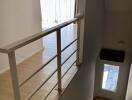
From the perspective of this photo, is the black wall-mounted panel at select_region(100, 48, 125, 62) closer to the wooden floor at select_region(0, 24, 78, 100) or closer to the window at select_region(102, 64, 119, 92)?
the window at select_region(102, 64, 119, 92)

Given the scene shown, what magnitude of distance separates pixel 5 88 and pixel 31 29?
123cm

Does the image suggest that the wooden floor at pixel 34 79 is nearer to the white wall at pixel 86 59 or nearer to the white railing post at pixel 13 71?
the white wall at pixel 86 59

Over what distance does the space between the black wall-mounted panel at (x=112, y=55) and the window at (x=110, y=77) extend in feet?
1.06

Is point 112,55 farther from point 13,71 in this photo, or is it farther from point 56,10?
Answer: point 13,71

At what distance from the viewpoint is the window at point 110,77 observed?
521 centimetres

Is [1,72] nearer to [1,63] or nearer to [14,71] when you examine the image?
[1,63]

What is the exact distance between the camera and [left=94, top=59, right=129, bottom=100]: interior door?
5.13 metres

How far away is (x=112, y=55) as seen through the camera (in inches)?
194

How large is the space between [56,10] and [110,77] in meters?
2.75

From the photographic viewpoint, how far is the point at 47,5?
5.38 metres

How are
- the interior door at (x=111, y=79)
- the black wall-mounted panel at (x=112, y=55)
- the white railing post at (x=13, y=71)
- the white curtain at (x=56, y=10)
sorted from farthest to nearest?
the white curtain at (x=56, y=10) → the interior door at (x=111, y=79) → the black wall-mounted panel at (x=112, y=55) → the white railing post at (x=13, y=71)

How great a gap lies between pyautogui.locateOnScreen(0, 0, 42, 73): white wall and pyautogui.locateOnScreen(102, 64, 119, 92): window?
9.03 feet

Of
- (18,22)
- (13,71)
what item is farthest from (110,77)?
(13,71)

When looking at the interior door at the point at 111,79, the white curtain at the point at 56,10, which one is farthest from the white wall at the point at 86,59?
the white curtain at the point at 56,10
